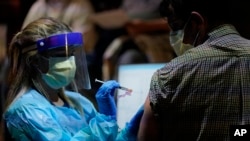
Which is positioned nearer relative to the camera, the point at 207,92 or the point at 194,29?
the point at 207,92

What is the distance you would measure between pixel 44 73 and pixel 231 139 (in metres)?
0.90

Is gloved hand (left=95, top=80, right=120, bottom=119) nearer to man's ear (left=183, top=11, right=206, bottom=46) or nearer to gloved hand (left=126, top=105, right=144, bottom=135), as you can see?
gloved hand (left=126, top=105, right=144, bottom=135)

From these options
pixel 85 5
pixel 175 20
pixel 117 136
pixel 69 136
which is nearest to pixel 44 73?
pixel 69 136

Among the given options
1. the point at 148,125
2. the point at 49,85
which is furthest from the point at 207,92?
the point at 49,85

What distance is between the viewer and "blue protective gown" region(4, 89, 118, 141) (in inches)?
71.2

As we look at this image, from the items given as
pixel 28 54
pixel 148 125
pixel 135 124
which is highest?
pixel 28 54

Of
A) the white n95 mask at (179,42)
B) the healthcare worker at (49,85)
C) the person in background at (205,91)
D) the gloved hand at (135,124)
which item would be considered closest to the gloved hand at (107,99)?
the healthcare worker at (49,85)

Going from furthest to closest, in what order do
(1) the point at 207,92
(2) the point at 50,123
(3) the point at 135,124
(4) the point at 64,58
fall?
(4) the point at 64,58, (2) the point at 50,123, (3) the point at 135,124, (1) the point at 207,92

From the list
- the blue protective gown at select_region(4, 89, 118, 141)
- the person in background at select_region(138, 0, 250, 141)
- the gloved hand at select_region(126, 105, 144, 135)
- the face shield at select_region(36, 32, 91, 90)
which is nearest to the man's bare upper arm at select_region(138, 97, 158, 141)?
the person in background at select_region(138, 0, 250, 141)

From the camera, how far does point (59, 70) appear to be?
201 centimetres

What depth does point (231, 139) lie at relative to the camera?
1.42m

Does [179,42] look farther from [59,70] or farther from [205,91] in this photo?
[59,70]

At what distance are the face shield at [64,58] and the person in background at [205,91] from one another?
609 mm

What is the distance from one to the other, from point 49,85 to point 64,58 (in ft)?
0.44
